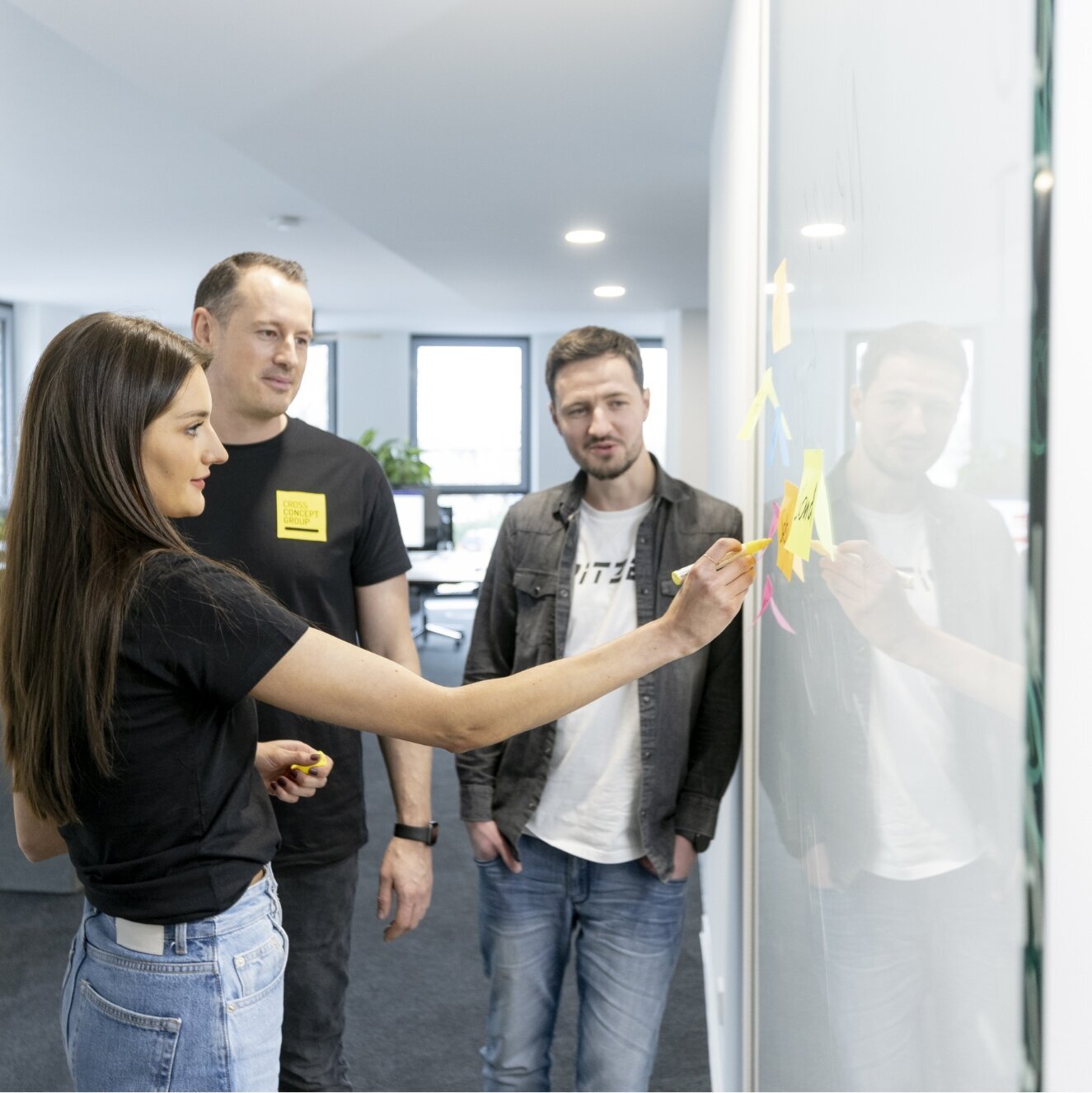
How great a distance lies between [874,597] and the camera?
728mm

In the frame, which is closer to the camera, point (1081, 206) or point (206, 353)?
point (1081, 206)

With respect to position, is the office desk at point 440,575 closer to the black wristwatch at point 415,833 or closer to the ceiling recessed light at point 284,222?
the ceiling recessed light at point 284,222

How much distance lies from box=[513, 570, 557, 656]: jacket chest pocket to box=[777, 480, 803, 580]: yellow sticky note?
72 cm

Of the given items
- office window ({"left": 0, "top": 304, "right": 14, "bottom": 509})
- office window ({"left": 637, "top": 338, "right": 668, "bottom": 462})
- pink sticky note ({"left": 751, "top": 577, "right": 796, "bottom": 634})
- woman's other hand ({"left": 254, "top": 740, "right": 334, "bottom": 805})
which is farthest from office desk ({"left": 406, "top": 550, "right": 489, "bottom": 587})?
pink sticky note ({"left": 751, "top": 577, "right": 796, "bottom": 634})

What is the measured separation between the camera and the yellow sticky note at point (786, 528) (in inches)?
44.7

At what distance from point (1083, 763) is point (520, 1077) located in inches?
73.4

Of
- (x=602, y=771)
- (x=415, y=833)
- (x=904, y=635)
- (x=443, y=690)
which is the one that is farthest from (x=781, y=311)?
(x=415, y=833)

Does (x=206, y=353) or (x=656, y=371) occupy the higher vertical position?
(x=656, y=371)

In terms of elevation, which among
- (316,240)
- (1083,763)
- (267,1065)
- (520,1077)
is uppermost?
(316,240)

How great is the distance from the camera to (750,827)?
5.51 ft

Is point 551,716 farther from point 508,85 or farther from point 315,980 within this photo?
point 508,85

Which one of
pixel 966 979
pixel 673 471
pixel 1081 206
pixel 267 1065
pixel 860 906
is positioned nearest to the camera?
pixel 1081 206

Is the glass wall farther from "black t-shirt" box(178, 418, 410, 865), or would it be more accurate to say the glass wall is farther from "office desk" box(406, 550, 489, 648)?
"office desk" box(406, 550, 489, 648)

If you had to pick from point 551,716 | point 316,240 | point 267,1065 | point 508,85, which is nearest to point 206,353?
point 551,716
